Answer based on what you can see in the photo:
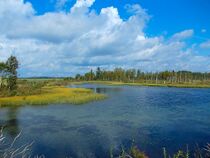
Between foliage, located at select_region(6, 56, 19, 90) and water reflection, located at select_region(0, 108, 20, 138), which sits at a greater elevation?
foliage, located at select_region(6, 56, 19, 90)

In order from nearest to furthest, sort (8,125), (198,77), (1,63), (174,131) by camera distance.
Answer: (174,131), (8,125), (1,63), (198,77)

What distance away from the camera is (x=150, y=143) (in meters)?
20.6

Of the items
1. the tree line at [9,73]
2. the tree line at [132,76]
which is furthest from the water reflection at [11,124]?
the tree line at [132,76]

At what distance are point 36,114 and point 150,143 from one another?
19.1 meters

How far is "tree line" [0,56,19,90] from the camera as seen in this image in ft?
184

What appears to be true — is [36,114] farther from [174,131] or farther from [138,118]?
[174,131]

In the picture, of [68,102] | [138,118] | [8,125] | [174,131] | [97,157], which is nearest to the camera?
[97,157]

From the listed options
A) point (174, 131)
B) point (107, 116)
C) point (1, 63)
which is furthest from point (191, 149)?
point (1, 63)

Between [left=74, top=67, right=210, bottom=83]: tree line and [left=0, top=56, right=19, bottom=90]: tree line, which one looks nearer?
[left=0, top=56, right=19, bottom=90]: tree line

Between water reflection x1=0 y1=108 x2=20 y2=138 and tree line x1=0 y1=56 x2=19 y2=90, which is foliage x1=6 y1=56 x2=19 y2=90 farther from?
water reflection x1=0 y1=108 x2=20 y2=138

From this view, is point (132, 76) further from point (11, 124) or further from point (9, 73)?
point (11, 124)

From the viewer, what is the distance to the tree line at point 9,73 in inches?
2209

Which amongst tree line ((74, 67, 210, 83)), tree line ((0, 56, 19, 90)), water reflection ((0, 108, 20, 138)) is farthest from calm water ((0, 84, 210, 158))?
tree line ((74, 67, 210, 83))

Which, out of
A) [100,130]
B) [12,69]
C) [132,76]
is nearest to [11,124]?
[100,130]
